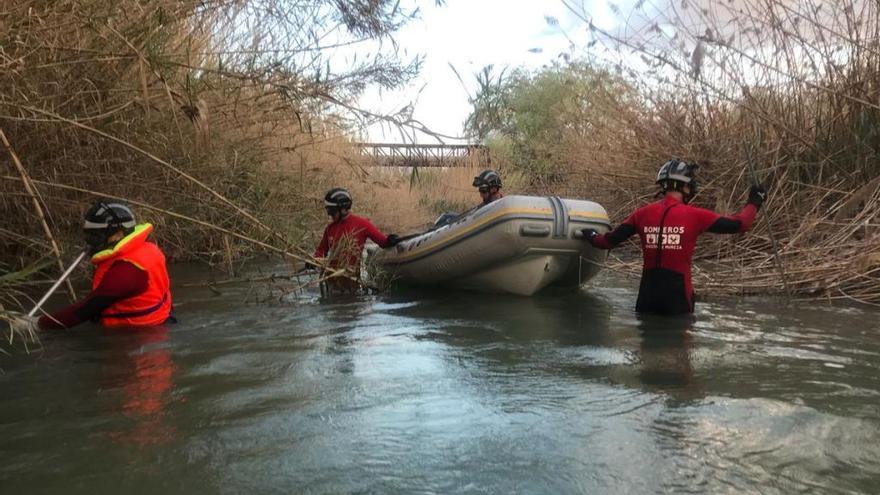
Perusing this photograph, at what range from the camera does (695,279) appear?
7.20 metres

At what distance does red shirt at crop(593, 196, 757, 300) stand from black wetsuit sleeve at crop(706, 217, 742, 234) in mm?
20

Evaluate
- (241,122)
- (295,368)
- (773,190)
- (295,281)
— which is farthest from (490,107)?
(773,190)

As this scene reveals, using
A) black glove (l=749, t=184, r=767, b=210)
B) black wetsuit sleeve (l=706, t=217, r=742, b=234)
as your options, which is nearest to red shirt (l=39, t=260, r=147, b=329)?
black wetsuit sleeve (l=706, t=217, r=742, b=234)

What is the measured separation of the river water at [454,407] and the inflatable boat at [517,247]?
0.98 meters

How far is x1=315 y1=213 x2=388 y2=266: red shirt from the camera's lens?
6.60 m

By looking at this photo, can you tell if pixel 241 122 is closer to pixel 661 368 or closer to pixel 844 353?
pixel 661 368

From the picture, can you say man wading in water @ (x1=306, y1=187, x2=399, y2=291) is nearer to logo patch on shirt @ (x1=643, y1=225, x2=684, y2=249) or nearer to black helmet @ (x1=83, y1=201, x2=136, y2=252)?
black helmet @ (x1=83, y1=201, x2=136, y2=252)

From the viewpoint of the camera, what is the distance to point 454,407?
11.3ft

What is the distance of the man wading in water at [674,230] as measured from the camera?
211 inches

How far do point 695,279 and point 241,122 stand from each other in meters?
4.46

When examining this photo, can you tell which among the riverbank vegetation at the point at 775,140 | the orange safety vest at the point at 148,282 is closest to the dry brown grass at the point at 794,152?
the riverbank vegetation at the point at 775,140

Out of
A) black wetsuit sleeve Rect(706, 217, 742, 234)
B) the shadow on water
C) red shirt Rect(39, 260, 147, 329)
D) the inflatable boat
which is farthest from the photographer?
the inflatable boat

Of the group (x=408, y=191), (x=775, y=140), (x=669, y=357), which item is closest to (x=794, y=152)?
(x=775, y=140)

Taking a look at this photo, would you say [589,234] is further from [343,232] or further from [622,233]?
[343,232]
